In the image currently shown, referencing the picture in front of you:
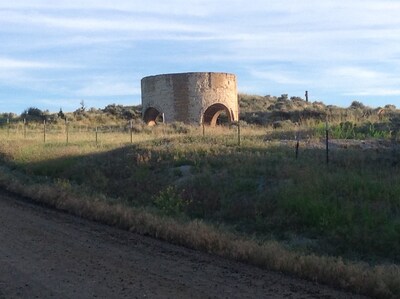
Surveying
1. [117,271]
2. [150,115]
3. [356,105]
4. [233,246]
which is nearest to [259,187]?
[233,246]

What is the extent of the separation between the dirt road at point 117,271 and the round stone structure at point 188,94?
85.9 feet

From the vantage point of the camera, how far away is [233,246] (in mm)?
10781

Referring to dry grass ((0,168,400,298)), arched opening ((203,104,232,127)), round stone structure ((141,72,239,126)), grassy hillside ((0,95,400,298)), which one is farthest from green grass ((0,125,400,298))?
arched opening ((203,104,232,127))

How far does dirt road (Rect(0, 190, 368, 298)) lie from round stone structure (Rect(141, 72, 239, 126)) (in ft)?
85.9

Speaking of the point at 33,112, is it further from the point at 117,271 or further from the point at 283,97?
the point at 117,271

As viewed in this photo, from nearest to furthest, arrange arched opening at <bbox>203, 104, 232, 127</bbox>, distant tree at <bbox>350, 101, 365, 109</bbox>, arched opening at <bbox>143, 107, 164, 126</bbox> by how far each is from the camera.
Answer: arched opening at <bbox>203, 104, 232, 127</bbox> < arched opening at <bbox>143, 107, 164, 126</bbox> < distant tree at <bbox>350, 101, 365, 109</bbox>

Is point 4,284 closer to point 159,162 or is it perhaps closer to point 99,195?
point 99,195

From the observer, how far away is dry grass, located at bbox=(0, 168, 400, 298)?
882cm

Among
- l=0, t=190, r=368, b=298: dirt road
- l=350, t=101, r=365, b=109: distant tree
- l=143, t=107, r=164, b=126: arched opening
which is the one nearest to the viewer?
l=0, t=190, r=368, b=298: dirt road

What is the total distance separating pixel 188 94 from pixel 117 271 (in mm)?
29549

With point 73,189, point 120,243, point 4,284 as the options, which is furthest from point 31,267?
point 73,189

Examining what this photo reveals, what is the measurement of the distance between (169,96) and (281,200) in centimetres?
2525

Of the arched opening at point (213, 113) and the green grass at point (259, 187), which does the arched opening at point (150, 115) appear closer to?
the arched opening at point (213, 113)

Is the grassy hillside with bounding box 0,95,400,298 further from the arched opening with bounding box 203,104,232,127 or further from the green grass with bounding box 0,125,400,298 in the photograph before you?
the arched opening with bounding box 203,104,232,127
